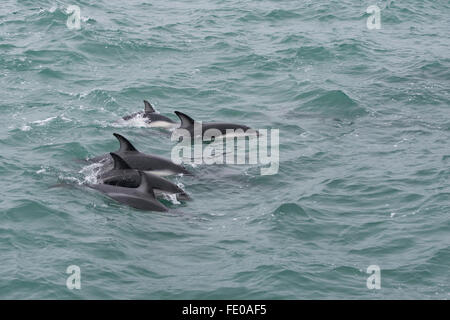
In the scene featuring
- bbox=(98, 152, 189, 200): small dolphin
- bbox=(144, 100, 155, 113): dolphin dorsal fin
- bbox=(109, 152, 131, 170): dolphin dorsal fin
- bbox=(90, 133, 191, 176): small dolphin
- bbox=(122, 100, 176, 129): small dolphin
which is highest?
bbox=(144, 100, 155, 113): dolphin dorsal fin

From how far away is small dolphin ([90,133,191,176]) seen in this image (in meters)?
22.7

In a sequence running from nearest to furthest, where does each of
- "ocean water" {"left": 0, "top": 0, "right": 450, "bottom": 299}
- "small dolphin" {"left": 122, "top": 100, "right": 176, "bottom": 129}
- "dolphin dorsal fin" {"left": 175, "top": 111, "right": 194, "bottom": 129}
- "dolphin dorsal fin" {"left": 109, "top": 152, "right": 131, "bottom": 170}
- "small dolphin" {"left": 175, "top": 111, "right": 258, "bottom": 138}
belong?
"ocean water" {"left": 0, "top": 0, "right": 450, "bottom": 299}, "dolphin dorsal fin" {"left": 109, "top": 152, "right": 131, "bottom": 170}, "dolphin dorsal fin" {"left": 175, "top": 111, "right": 194, "bottom": 129}, "small dolphin" {"left": 175, "top": 111, "right": 258, "bottom": 138}, "small dolphin" {"left": 122, "top": 100, "right": 176, "bottom": 129}

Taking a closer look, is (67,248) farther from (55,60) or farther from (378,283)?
(55,60)

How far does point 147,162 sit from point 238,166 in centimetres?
292

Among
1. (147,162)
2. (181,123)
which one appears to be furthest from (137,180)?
(181,123)

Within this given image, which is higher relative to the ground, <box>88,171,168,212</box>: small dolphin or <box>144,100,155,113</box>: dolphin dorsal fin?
<box>144,100,155,113</box>: dolphin dorsal fin

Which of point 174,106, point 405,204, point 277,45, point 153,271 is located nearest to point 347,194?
point 405,204

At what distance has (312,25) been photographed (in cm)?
4078

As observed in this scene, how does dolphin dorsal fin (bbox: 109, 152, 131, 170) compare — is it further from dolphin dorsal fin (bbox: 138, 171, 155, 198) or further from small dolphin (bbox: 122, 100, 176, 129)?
small dolphin (bbox: 122, 100, 176, 129)

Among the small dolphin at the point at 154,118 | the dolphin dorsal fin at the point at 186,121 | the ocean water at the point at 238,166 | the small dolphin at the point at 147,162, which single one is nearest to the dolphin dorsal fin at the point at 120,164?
the small dolphin at the point at 147,162

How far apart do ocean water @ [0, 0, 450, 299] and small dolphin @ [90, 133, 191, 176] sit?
74 cm

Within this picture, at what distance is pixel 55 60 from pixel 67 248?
1747 centimetres

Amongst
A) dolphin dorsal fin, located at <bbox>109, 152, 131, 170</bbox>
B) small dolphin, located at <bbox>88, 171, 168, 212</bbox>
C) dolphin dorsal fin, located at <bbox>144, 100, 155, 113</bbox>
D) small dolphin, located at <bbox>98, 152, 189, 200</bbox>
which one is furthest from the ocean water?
dolphin dorsal fin, located at <bbox>109, 152, 131, 170</bbox>

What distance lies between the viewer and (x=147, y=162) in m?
22.8
